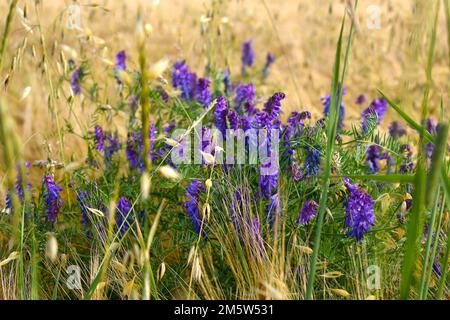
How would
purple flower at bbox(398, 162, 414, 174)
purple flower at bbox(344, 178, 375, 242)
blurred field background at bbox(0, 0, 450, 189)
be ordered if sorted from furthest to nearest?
blurred field background at bbox(0, 0, 450, 189)
purple flower at bbox(398, 162, 414, 174)
purple flower at bbox(344, 178, 375, 242)

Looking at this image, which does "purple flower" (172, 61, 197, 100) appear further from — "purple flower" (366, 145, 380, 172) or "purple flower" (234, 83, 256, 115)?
"purple flower" (366, 145, 380, 172)

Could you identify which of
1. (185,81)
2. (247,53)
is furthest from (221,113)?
(247,53)

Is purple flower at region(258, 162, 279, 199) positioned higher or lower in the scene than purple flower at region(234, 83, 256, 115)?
lower

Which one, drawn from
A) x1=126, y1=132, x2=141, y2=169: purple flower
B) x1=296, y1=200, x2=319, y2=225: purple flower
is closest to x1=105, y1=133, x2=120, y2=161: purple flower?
x1=126, y1=132, x2=141, y2=169: purple flower

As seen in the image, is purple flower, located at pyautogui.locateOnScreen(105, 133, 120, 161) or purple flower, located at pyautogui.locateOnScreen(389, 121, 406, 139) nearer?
purple flower, located at pyautogui.locateOnScreen(105, 133, 120, 161)

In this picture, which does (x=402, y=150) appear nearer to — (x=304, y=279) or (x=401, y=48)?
(x=304, y=279)

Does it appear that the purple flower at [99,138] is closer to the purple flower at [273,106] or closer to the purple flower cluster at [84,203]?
the purple flower cluster at [84,203]

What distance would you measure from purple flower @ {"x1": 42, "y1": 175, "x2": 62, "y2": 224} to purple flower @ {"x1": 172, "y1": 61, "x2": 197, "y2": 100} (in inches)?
28.3

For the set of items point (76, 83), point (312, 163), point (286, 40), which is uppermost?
point (286, 40)

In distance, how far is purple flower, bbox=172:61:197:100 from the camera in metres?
2.49

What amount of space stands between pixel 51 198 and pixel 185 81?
78 centimetres

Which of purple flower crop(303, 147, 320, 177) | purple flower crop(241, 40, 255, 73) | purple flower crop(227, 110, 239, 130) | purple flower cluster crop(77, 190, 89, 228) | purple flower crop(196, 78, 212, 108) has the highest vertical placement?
purple flower crop(241, 40, 255, 73)

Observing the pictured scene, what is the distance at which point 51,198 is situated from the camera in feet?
6.24

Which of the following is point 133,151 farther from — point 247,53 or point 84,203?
point 247,53
